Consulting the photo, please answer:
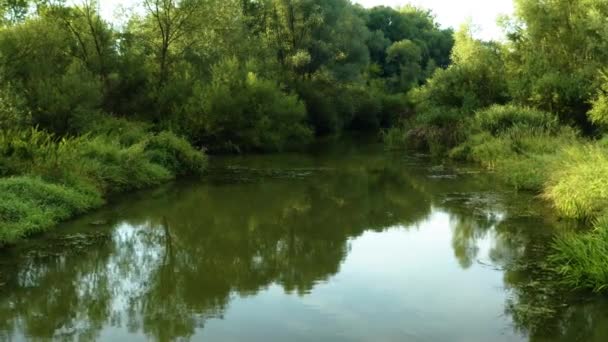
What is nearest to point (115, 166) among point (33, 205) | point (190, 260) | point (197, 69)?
point (33, 205)

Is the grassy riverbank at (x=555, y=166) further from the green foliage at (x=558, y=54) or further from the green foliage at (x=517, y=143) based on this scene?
the green foliage at (x=558, y=54)

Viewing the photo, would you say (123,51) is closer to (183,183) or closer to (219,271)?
(183,183)

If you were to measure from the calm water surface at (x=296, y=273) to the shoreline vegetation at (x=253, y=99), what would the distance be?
0.90 meters

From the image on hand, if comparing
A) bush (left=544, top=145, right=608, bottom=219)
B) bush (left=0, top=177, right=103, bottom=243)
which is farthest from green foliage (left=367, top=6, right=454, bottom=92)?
bush (left=0, top=177, right=103, bottom=243)

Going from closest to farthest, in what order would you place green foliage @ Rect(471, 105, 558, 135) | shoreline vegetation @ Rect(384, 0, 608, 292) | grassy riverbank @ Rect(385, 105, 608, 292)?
grassy riverbank @ Rect(385, 105, 608, 292)
shoreline vegetation @ Rect(384, 0, 608, 292)
green foliage @ Rect(471, 105, 558, 135)

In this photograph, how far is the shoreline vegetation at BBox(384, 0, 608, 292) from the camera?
14523 mm

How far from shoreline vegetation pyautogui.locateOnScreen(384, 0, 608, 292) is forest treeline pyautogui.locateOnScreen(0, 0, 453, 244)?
25.6 ft

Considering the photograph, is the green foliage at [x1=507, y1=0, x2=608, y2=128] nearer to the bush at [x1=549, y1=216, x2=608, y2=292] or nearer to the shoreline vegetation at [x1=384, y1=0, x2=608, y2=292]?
the shoreline vegetation at [x1=384, y1=0, x2=608, y2=292]

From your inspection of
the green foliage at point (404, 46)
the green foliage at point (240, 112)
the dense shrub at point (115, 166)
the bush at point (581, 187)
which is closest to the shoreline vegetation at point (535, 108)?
the bush at point (581, 187)

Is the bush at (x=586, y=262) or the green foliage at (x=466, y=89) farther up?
the green foliage at (x=466, y=89)

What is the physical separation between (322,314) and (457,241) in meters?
5.09

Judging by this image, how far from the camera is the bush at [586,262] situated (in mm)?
8344

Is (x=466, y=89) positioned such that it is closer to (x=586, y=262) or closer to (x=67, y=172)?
(x=67, y=172)

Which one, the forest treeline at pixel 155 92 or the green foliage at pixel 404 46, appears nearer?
the forest treeline at pixel 155 92
